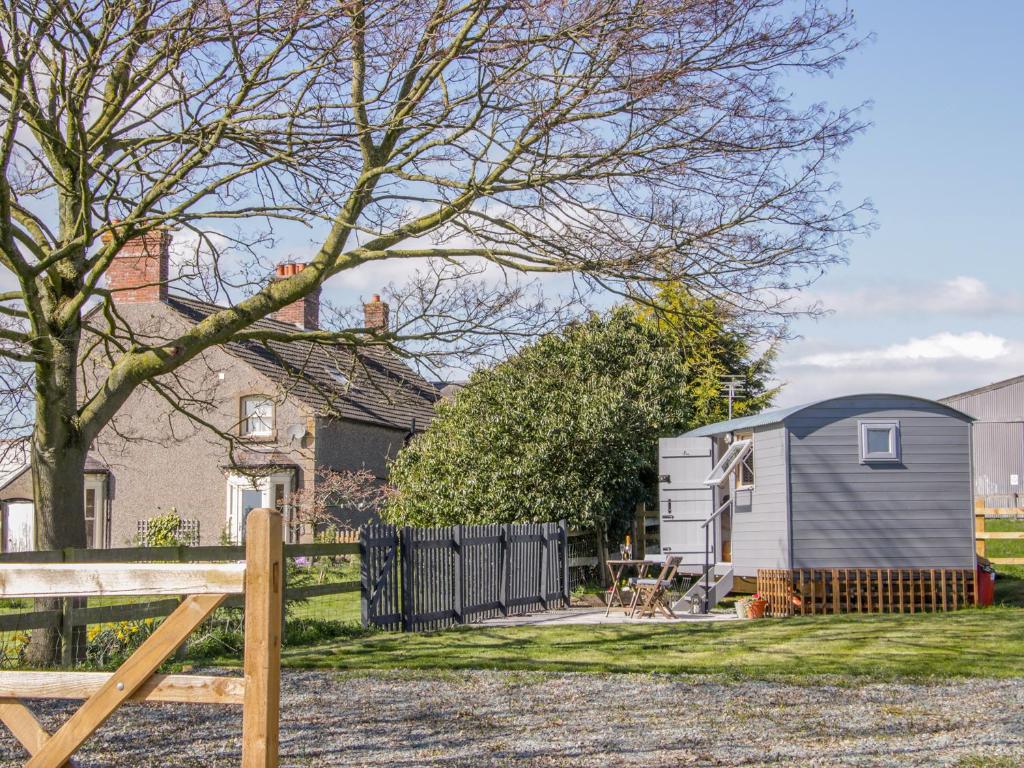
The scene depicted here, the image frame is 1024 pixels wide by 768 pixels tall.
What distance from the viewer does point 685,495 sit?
21188 millimetres

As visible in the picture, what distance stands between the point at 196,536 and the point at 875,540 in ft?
58.5

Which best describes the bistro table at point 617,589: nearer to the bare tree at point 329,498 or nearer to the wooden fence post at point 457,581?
the wooden fence post at point 457,581

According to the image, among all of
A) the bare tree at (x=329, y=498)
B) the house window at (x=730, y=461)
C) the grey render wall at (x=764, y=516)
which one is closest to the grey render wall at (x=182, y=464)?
the bare tree at (x=329, y=498)

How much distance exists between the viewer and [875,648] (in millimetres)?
13625

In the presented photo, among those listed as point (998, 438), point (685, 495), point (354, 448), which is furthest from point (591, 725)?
point (998, 438)

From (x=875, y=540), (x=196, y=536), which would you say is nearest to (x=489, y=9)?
(x=875, y=540)

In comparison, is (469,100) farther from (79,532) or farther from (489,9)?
(79,532)

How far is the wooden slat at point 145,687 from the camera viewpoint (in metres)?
4.25

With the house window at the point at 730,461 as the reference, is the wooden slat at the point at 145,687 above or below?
below

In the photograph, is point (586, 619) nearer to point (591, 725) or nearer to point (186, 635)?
point (591, 725)

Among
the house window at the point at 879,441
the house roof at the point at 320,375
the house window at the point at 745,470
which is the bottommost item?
the house window at the point at 745,470

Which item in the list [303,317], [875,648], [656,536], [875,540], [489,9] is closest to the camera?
[489,9]

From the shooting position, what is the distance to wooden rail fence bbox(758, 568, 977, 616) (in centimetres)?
1833

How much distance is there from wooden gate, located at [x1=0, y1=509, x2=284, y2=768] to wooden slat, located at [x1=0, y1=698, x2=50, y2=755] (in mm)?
33
